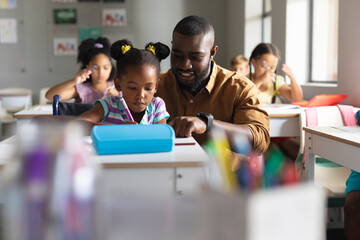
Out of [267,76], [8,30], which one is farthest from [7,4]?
[267,76]

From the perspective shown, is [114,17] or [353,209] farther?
[114,17]

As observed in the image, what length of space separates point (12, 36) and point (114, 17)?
4.99 ft

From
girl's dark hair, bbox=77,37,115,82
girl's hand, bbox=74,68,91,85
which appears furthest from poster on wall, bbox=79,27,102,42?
girl's hand, bbox=74,68,91,85

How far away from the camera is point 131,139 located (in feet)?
3.76

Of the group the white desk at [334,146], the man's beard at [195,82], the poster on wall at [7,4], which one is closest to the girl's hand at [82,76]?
the man's beard at [195,82]

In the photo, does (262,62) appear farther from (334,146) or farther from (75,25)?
(75,25)

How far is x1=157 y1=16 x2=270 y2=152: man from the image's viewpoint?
5.93 ft

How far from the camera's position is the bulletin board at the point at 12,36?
266 inches

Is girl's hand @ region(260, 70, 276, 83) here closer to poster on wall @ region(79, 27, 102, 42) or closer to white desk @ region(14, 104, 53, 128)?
white desk @ region(14, 104, 53, 128)

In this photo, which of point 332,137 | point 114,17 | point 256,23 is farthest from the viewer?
point 114,17

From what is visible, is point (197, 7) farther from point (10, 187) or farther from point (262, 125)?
point (10, 187)

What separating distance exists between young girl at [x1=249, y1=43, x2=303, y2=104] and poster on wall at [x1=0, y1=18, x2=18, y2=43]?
418cm

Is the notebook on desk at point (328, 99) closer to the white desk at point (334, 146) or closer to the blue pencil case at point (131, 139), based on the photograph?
the white desk at point (334, 146)

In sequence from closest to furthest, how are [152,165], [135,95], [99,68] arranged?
1. [152,165]
2. [135,95]
3. [99,68]
